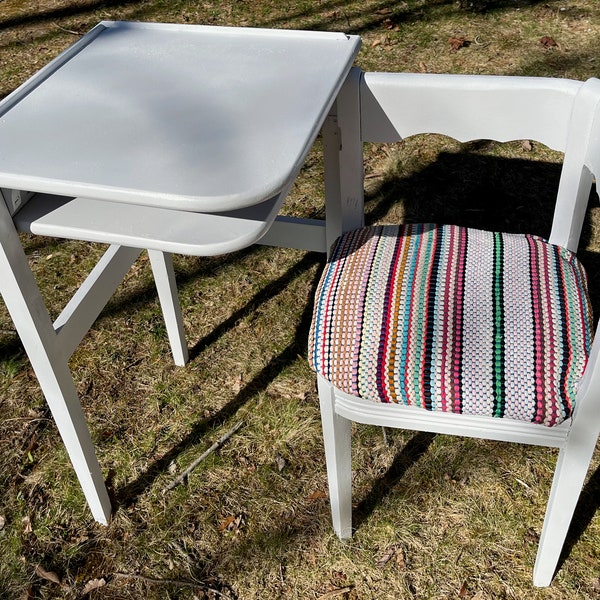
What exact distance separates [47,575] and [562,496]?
1.21 m

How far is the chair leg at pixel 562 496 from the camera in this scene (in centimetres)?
137

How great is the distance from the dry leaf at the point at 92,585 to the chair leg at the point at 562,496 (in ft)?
3.34

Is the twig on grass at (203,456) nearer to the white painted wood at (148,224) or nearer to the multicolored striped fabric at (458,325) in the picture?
the multicolored striped fabric at (458,325)

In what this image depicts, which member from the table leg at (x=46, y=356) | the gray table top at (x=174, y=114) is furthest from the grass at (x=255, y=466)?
the gray table top at (x=174, y=114)

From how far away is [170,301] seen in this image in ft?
7.07

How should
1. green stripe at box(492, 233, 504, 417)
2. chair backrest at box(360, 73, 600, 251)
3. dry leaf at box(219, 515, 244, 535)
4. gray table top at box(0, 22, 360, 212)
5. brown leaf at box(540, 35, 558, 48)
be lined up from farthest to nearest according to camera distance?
brown leaf at box(540, 35, 558, 48) < dry leaf at box(219, 515, 244, 535) < chair backrest at box(360, 73, 600, 251) < green stripe at box(492, 233, 504, 417) < gray table top at box(0, 22, 360, 212)

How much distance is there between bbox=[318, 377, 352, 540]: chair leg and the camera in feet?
4.91

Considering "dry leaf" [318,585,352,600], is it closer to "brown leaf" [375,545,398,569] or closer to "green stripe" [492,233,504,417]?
"brown leaf" [375,545,398,569]

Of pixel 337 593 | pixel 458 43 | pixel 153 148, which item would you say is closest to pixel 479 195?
pixel 458 43

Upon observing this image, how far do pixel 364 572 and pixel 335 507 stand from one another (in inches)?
7.2

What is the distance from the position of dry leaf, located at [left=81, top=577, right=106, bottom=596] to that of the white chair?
615mm

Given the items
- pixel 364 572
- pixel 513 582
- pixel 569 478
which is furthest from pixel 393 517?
pixel 569 478

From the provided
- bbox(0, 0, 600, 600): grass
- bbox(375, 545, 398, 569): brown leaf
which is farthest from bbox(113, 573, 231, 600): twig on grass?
bbox(375, 545, 398, 569): brown leaf

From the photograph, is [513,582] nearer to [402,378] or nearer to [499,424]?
[499,424]
